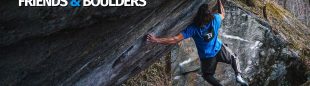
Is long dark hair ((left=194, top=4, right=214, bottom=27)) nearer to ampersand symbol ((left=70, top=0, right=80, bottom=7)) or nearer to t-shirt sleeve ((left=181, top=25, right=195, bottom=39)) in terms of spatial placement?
t-shirt sleeve ((left=181, top=25, right=195, bottom=39))

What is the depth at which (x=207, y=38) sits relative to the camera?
10.2 meters

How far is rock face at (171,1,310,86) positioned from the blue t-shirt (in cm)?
320

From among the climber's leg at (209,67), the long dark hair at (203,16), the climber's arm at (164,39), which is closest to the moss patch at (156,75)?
the climber's leg at (209,67)

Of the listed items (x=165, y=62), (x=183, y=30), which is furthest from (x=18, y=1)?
(x=165, y=62)

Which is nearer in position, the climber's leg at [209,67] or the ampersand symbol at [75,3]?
the ampersand symbol at [75,3]

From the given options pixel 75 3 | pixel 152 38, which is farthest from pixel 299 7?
pixel 75 3

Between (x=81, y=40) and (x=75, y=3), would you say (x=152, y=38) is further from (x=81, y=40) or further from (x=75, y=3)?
(x=75, y=3)

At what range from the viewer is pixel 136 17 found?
8.20 m

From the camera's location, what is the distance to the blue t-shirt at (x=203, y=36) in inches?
396

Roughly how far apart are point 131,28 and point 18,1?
260 centimetres

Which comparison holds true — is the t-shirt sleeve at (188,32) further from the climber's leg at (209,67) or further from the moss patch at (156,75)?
the moss patch at (156,75)

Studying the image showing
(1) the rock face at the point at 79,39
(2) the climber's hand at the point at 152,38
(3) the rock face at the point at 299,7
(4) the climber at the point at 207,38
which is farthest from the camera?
(3) the rock face at the point at 299,7

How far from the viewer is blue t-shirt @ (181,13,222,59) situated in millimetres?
10055

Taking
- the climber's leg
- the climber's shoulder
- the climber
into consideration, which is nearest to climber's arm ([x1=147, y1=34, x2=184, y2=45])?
the climber
